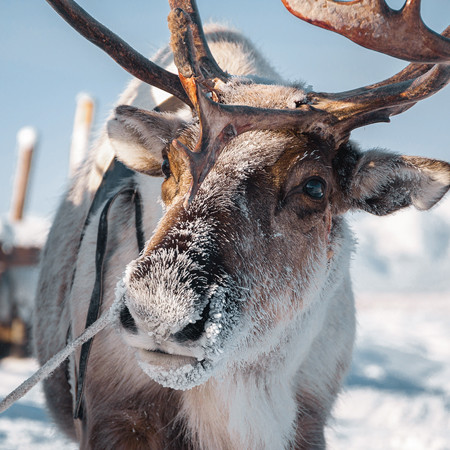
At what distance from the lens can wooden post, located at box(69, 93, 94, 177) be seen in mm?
11445

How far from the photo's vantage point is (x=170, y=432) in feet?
10.5

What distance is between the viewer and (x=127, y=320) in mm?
2338

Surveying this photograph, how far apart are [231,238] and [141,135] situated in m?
1.16

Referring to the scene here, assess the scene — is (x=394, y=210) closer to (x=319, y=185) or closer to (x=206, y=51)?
(x=319, y=185)

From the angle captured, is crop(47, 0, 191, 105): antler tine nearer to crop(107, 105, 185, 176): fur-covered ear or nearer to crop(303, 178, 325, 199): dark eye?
crop(107, 105, 185, 176): fur-covered ear

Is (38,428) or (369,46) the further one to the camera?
(38,428)

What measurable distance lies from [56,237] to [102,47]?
177cm

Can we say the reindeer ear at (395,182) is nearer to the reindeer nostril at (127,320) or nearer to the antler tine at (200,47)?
the antler tine at (200,47)

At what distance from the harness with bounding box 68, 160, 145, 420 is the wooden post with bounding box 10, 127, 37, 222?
35.8 feet

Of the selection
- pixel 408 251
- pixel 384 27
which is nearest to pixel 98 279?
pixel 384 27

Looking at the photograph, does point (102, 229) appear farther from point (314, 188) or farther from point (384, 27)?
point (384, 27)

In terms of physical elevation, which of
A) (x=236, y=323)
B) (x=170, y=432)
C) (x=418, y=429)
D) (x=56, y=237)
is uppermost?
(x=236, y=323)

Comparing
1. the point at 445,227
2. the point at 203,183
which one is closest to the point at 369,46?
the point at 203,183

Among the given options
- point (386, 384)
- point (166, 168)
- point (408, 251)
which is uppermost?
point (166, 168)
